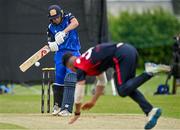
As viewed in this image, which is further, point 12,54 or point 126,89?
point 12,54

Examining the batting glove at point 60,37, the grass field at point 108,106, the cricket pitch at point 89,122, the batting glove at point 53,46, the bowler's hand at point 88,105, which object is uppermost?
the batting glove at point 60,37

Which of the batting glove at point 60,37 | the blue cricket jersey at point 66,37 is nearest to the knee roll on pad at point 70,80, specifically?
the blue cricket jersey at point 66,37

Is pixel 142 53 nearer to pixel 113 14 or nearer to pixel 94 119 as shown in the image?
pixel 113 14

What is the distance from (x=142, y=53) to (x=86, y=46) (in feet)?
72.5

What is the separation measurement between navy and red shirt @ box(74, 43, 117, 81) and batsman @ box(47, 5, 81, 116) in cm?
251

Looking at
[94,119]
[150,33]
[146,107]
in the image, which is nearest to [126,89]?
Answer: [146,107]

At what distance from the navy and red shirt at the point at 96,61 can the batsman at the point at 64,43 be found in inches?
99.0

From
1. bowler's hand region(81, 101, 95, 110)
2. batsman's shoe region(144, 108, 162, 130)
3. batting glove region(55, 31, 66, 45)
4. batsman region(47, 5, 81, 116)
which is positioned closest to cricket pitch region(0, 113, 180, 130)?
batsman region(47, 5, 81, 116)

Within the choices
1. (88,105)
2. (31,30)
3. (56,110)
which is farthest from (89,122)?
(31,30)

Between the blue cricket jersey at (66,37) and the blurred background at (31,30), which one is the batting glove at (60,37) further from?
the blurred background at (31,30)

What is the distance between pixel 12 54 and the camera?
21.5 meters

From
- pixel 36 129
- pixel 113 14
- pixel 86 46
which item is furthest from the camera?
pixel 113 14

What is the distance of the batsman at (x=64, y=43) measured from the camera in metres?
13.2

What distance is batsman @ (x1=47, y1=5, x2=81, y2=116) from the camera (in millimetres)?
13156
